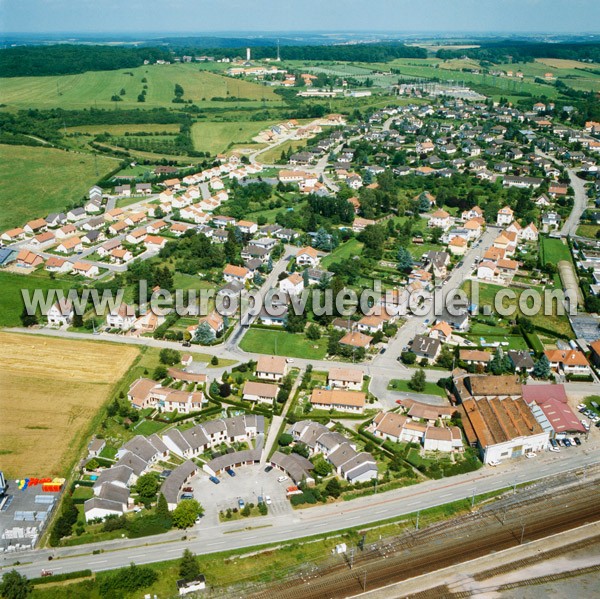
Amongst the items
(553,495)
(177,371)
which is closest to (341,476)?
(553,495)

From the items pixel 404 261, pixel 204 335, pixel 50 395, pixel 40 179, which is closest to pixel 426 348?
pixel 404 261

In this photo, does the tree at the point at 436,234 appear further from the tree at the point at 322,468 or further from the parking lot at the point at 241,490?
the parking lot at the point at 241,490

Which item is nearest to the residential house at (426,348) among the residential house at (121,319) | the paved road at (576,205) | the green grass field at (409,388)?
the green grass field at (409,388)

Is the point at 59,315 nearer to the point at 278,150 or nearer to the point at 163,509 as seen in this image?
the point at 163,509

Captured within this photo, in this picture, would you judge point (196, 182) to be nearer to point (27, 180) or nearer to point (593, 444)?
point (27, 180)

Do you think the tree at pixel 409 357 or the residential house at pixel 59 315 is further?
the residential house at pixel 59 315
